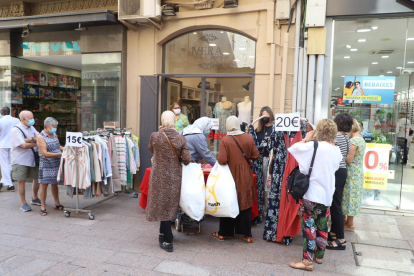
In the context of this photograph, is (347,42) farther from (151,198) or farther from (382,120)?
(151,198)

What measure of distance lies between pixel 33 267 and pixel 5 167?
4.33m

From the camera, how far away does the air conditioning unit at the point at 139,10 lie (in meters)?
6.93

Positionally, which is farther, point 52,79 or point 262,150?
point 52,79

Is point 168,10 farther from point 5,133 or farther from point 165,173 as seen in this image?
point 5,133

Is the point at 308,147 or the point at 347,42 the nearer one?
the point at 308,147

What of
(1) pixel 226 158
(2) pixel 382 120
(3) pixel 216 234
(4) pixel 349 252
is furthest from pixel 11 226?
(2) pixel 382 120

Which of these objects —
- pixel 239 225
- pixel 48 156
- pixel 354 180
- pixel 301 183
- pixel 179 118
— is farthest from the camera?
pixel 179 118

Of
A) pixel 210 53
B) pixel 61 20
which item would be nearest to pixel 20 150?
pixel 61 20

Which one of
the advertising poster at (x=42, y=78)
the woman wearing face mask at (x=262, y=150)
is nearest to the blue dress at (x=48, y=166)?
the woman wearing face mask at (x=262, y=150)

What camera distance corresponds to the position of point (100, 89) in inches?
316

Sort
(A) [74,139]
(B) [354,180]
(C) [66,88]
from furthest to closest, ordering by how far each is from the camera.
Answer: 1. (C) [66,88]
2. (A) [74,139]
3. (B) [354,180]

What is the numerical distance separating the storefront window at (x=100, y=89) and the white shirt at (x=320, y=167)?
5287 mm

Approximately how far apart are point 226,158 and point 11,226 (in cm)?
364

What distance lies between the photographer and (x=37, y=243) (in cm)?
461
